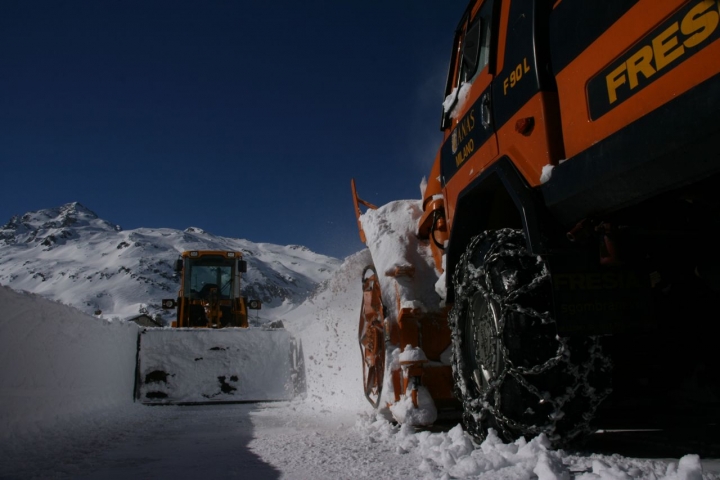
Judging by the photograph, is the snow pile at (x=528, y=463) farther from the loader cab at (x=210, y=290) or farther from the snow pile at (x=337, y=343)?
the loader cab at (x=210, y=290)

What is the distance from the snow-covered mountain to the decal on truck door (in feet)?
304

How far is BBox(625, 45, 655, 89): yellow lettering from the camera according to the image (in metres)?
1.49

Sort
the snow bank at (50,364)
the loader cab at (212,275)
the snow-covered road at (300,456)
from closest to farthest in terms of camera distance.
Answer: the snow-covered road at (300,456), the snow bank at (50,364), the loader cab at (212,275)

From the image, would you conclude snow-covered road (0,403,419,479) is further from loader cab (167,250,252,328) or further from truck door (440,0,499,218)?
loader cab (167,250,252,328)

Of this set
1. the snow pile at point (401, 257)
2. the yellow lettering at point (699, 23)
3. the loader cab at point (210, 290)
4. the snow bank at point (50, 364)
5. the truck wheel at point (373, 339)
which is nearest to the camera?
the yellow lettering at point (699, 23)

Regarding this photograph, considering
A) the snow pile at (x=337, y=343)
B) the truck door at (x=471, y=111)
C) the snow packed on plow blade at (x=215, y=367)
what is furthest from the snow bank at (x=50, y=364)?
the truck door at (x=471, y=111)

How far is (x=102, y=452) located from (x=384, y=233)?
2.26 metres

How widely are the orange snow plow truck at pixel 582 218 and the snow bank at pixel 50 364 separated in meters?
2.37

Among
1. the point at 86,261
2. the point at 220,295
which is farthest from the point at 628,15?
the point at 86,261

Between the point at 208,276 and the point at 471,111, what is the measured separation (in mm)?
10286

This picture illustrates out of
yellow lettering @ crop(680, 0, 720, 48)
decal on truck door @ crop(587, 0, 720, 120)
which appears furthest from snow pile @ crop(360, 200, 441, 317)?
yellow lettering @ crop(680, 0, 720, 48)

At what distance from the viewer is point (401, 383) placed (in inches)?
134

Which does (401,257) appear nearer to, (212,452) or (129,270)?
(212,452)

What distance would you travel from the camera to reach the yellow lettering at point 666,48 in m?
1.39
